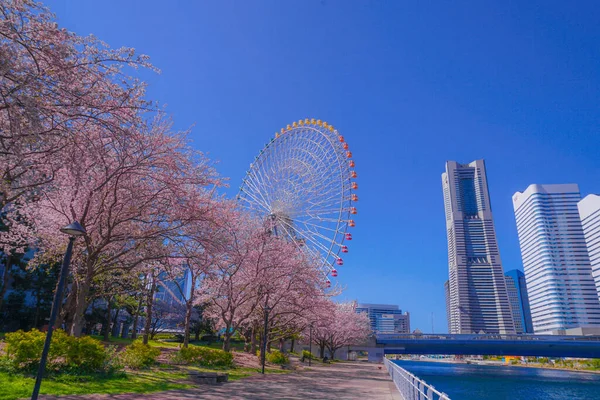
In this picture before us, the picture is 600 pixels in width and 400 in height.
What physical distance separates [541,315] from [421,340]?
138 meters

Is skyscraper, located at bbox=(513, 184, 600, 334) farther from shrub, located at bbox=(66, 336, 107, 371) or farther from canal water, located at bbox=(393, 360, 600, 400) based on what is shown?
shrub, located at bbox=(66, 336, 107, 371)

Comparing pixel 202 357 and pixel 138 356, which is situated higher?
pixel 138 356

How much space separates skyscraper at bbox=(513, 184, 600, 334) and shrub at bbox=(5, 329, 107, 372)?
182920 mm

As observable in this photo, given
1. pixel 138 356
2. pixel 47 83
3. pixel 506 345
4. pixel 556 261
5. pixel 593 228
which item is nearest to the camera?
pixel 47 83

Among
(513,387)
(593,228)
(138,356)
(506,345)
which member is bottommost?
(513,387)

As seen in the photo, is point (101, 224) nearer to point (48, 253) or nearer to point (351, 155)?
point (48, 253)

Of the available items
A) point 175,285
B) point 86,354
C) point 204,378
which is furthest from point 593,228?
point 86,354

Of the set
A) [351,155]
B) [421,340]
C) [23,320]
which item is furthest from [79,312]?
[421,340]

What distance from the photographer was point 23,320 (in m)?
43.2

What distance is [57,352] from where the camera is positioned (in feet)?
41.4

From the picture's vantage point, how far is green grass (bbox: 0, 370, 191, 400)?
10111mm

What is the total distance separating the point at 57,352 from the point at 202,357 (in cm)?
1119

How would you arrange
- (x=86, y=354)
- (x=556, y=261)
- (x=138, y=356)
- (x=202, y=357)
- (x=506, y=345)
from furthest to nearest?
(x=556, y=261) → (x=506, y=345) → (x=202, y=357) → (x=138, y=356) → (x=86, y=354)

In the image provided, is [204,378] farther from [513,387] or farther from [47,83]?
[513,387]
